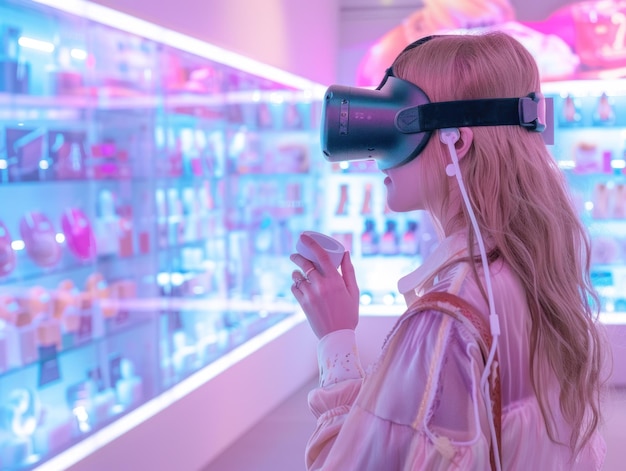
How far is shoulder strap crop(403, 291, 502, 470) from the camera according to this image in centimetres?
91

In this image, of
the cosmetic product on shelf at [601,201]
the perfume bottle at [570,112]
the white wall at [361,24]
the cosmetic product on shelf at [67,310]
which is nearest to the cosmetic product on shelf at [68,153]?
the cosmetic product on shelf at [67,310]

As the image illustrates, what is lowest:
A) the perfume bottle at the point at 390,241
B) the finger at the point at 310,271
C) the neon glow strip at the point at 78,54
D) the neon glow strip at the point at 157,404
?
the neon glow strip at the point at 157,404

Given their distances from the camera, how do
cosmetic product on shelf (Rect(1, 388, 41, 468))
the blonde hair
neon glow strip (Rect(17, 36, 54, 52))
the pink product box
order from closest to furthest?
1. the blonde hair
2. cosmetic product on shelf (Rect(1, 388, 41, 468))
3. neon glow strip (Rect(17, 36, 54, 52))
4. the pink product box

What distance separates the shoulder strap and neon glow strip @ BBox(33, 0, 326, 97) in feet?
7.00

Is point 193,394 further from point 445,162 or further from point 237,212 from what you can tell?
point 445,162

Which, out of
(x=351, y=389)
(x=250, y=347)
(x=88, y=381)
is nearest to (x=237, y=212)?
(x=250, y=347)

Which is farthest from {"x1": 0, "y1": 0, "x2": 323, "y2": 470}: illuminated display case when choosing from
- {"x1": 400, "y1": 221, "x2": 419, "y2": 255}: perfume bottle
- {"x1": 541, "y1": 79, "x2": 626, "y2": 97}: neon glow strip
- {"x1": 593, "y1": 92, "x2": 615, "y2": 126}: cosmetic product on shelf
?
{"x1": 593, "y1": 92, "x2": 615, "y2": 126}: cosmetic product on shelf

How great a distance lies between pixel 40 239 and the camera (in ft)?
8.94

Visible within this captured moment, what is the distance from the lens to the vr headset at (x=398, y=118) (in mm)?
1034

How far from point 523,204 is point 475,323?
0.21 metres

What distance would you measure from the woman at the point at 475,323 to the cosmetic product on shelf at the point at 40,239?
181cm

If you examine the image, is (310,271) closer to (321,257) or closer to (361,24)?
(321,257)

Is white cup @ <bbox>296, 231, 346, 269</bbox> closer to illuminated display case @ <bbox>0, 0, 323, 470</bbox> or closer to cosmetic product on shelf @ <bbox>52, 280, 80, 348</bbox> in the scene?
illuminated display case @ <bbox>0, 0, 323, 470</bbox>

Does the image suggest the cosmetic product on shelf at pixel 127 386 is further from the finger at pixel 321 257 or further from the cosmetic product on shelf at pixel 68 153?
the finger at pixel 321 257
